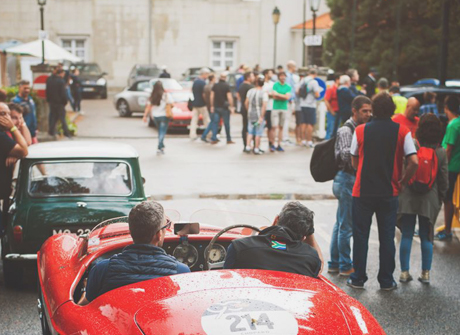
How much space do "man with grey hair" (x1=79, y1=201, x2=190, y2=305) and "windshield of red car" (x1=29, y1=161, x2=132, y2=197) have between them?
3.39 m

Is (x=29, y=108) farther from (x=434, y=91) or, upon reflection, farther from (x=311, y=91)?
(x=434, y=91)

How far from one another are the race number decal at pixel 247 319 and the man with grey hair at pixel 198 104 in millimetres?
16703

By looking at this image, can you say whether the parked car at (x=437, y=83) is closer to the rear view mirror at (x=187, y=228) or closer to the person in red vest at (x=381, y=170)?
the person in red vest at (x=381, y=170)

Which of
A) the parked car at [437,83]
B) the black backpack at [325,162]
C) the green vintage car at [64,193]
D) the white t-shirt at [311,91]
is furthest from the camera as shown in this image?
the parked car at [437,83]

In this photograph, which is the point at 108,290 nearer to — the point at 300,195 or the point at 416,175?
the point at 416,175

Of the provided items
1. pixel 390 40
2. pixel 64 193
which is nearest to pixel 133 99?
pixel 390 40

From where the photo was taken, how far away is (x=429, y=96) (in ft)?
40.5

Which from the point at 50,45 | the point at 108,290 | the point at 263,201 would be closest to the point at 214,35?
the point at 50,45

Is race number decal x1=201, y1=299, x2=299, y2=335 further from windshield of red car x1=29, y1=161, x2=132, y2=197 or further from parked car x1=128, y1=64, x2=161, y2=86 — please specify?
parked car x1=128, y1=64, x2=161, y2=86

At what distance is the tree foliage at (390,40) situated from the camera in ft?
94.6

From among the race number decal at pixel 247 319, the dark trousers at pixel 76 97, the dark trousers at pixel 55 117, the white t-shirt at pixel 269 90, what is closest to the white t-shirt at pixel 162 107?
the white t-shirt at pixel 269 90

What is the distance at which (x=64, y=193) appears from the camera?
759 cm

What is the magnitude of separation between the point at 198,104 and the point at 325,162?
42.2 ft

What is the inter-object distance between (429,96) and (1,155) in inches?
291
